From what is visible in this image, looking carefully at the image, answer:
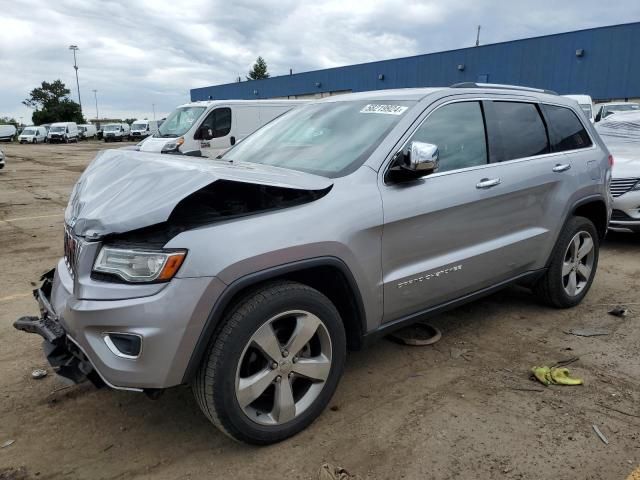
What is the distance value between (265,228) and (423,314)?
1.28 meters

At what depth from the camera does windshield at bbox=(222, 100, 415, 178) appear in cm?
308

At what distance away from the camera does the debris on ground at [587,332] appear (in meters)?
4.01

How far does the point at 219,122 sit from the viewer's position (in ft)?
45.3

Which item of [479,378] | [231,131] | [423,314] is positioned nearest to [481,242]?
[423,314]

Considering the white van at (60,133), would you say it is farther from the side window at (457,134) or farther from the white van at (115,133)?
the side window at (457,134)

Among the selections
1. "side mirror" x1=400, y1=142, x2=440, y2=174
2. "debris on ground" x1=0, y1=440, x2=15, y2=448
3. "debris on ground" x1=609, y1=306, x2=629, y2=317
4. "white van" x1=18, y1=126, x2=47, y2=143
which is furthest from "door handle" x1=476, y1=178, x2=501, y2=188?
"white van" x1=18, y1=126, x2=47, y2=143

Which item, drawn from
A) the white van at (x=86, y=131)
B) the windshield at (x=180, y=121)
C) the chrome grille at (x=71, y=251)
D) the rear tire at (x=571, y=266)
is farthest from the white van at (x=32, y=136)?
the rear tire at (x=571, y=266)

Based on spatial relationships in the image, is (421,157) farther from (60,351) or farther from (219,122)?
(219,122)

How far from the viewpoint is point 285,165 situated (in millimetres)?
3213

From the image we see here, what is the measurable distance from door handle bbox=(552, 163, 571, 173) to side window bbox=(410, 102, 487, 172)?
0.79 metres

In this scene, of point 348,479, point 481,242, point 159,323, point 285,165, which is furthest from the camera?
point 481,242

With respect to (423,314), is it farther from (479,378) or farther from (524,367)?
(524,367)

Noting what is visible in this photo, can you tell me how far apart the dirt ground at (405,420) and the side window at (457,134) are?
1332 mm

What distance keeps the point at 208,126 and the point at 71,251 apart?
11.5 m
